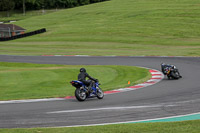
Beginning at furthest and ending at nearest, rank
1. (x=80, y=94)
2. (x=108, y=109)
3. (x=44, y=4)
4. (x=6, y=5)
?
(x=44, y=4)
(x=6, y=5)
(x=80, y=94)
(x=108, y=109)

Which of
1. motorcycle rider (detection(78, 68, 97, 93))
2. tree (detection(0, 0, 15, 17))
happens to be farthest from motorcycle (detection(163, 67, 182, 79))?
tree (detection(0, 0, 15, 17))

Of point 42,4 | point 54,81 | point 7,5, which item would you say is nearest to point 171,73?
point 54,81

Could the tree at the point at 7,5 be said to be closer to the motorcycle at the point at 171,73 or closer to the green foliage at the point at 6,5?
A: the green foliage at the point at 6,5

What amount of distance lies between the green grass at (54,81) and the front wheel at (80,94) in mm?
1648

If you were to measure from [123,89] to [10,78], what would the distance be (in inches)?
320

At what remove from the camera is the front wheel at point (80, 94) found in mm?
15693

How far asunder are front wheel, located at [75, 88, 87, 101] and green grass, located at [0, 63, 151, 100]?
1648 millimetres

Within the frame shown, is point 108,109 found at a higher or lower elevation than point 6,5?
higher

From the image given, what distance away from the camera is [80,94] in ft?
51.8

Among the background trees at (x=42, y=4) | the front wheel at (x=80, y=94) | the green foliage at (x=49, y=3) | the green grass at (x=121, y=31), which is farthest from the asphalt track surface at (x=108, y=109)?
the green foliage at (x=49, y=3)

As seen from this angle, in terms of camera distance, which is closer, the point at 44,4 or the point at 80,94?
the point at 80,94

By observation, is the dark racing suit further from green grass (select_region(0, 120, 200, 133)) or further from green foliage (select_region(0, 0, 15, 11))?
green foliage (select_region(0, 0, 15, 11))

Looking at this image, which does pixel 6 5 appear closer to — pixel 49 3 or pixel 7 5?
pixel 7 5

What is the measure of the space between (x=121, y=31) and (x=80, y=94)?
51.3m
